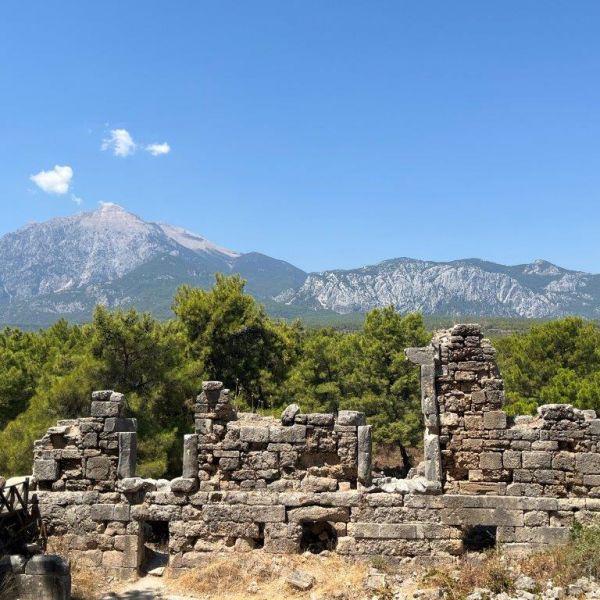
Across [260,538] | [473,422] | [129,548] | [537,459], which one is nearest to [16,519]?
[129,548]

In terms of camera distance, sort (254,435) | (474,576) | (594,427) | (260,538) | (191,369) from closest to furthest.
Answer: (474,576), (594,427), (260,538), (254,435), (191,369)

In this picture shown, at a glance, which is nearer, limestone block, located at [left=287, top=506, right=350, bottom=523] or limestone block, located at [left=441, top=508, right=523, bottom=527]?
limestone block, located at [left=441, top=508, right=523, bottom=527]

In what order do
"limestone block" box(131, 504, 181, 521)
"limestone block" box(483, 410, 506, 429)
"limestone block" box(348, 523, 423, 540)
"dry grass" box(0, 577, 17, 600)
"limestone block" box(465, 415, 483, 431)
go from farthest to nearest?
"limestone block" box(131, 504, 181, 521) → "limestone block" box(465, 415, 483, 431) → "limestone block" box(483, 410, 506, 429) → "limestone block" box(348, 523, 423, 540) → "dry grass" box(0, 577, 17, 600)

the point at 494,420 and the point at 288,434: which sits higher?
the point at 494,420

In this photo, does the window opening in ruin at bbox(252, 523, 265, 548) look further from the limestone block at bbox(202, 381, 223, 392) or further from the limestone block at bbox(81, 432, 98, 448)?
the limestone block at bbox(81, 432, 98, 448)

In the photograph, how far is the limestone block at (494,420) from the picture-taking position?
10.8 m

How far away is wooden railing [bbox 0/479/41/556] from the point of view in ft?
34.3

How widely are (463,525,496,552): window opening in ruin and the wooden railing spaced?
28.0ft

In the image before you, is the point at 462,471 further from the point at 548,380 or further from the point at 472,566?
the point at 548,380

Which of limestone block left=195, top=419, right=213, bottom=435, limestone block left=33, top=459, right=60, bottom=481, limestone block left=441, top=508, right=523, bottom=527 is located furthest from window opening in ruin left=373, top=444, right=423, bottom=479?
limestone block left=33, top=459, right=60, bottom=481

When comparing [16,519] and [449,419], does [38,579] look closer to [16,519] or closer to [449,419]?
[16,519]

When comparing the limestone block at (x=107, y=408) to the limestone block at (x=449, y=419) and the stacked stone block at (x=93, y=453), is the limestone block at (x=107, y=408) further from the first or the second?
the limestone block at (x=449, y=419)

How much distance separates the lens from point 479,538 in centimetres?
1122

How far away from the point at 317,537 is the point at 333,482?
1313mm
